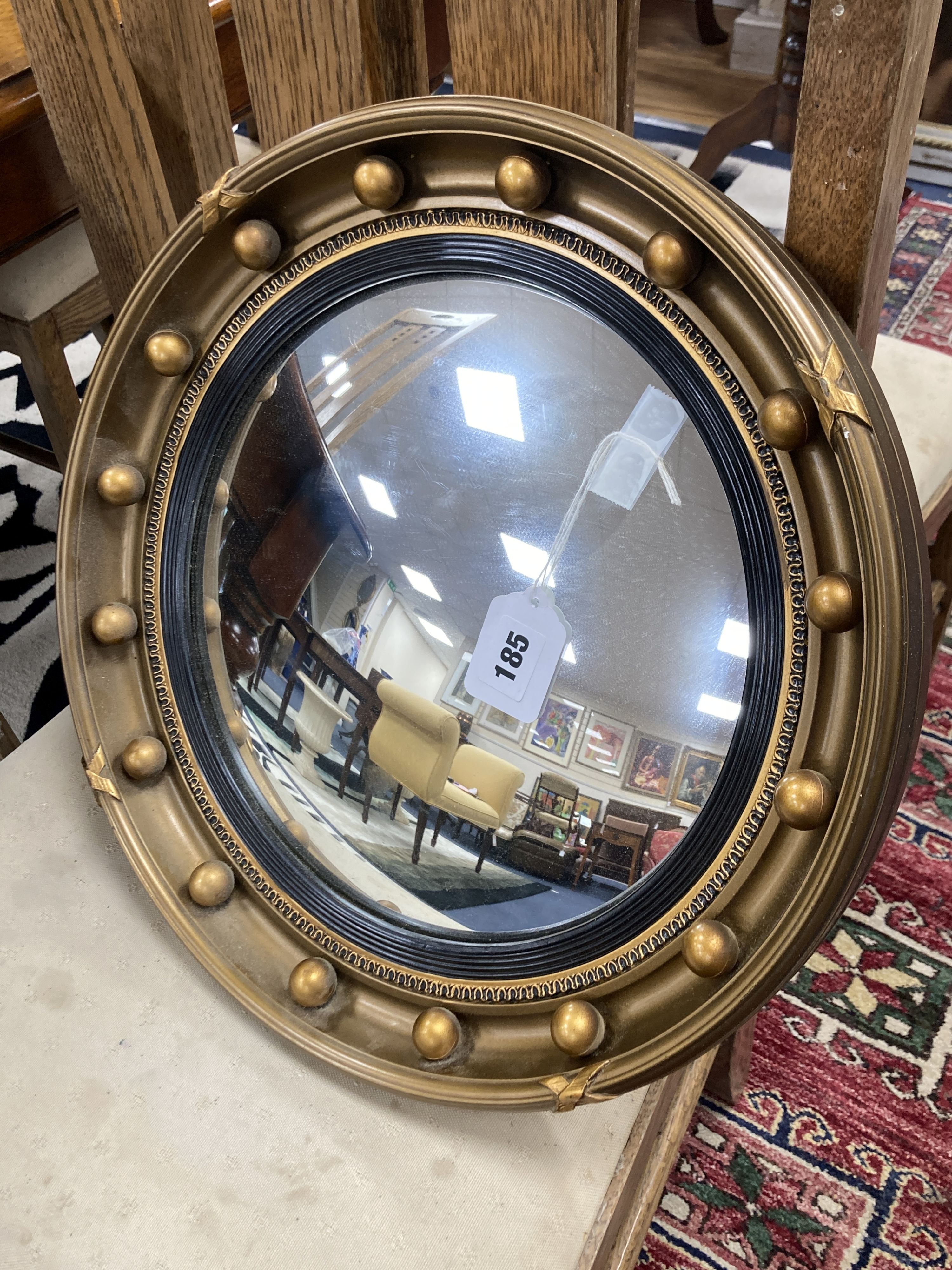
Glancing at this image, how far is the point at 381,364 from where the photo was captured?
55cm

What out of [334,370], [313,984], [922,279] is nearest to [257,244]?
[334,370]

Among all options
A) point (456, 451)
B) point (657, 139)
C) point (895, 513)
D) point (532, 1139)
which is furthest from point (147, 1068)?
point (657, 139)

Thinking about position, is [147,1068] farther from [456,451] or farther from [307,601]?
[456,451]

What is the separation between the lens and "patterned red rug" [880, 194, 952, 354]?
5.45 feet

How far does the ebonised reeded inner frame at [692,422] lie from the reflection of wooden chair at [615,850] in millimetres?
12

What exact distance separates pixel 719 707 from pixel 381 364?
0.25m

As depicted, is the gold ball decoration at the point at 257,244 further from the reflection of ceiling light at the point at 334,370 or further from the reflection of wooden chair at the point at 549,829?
the reflection of wooden chair at the point at 549,829

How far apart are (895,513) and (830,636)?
0.20ft

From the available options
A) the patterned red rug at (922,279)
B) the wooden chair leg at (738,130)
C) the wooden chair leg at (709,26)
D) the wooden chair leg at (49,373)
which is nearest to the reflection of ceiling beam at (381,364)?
the wooden chair leg at (49,373)

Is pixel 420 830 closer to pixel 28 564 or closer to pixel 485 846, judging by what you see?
pixel 485 846

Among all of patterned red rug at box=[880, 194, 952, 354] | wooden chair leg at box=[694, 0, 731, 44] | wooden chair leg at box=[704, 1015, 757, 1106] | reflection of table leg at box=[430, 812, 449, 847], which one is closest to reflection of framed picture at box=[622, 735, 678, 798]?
reflection of table leg at box=[430, 812, 449, 847]

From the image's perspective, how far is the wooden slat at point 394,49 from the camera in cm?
56

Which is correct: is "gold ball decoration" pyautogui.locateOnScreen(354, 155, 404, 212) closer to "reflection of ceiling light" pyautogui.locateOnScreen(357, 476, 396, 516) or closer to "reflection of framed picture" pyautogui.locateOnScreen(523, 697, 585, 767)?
"reflection of ceiling light" pyautogui.locateOnScreen(357, 476, 396, 516)

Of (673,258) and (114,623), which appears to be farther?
(114,623)
